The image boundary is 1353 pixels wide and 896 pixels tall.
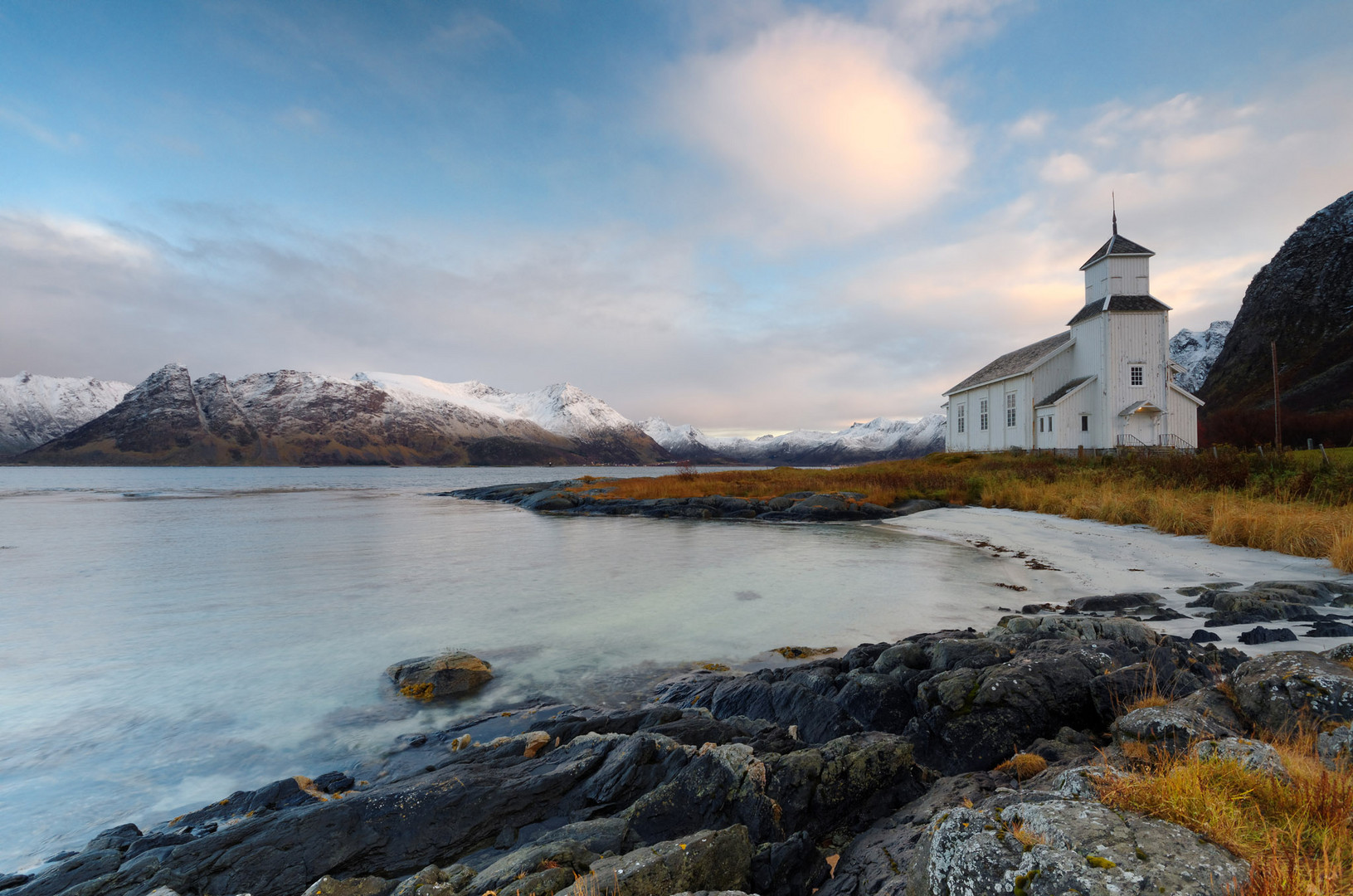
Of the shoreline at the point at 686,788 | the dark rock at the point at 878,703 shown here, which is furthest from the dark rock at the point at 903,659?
the dark rock at the point at 878,703

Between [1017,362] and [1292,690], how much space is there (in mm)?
40708

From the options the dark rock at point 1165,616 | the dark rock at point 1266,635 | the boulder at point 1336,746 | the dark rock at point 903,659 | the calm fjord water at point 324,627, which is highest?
the boulder at point 1336,746

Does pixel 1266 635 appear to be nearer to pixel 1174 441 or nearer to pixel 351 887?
pixel 351 887

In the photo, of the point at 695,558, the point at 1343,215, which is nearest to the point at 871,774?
the point at 695,558

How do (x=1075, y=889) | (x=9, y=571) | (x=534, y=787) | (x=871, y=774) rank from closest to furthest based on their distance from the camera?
1. (x=1075, y=889)
2. (x=871, y=774)
3. (x=534, y=787)
4. (x=9, y=571)

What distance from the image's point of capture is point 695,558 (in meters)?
16.0

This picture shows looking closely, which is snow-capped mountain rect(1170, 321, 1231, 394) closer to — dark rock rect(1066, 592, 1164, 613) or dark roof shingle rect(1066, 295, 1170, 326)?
dark roof shingle rect(1066, 295, 1170, 326)

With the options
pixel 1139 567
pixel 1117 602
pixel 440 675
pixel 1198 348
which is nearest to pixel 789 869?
pixel 440 675

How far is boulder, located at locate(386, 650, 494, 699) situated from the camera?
22.8 ft

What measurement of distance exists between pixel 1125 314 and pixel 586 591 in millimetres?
34970

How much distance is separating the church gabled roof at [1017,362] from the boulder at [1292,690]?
36130mm

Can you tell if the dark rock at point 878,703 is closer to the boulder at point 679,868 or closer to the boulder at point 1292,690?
the boulder at point 1292,690

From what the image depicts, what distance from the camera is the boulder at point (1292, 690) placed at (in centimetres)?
323

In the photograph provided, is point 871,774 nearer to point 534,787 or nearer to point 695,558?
point 534,787
